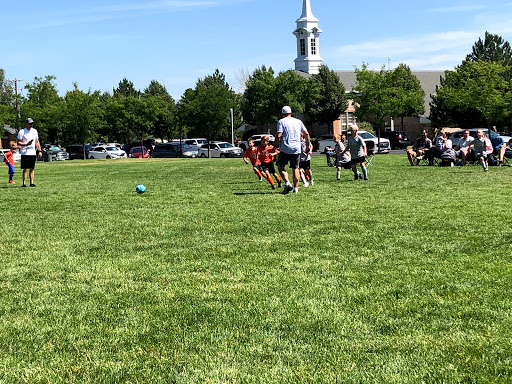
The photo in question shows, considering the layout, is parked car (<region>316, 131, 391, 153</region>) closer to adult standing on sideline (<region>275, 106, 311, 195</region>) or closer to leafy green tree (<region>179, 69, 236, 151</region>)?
leafy green tree (<region>179, 69, 236, 151</region>)

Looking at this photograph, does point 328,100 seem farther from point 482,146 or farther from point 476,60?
point 482,146

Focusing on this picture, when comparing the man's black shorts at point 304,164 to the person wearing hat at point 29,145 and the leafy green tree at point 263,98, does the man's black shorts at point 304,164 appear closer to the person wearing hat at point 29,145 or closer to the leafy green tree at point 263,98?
the person wearing hat at point 29,145

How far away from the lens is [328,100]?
7138 centimetres

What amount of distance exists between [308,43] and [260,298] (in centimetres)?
8667

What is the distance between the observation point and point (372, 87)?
49750 millimetres

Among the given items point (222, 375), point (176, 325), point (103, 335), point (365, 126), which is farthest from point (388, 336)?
point (365, 126)

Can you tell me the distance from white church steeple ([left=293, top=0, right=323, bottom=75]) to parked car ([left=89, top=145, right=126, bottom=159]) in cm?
3905

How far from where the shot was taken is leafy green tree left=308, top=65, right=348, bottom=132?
7106cm

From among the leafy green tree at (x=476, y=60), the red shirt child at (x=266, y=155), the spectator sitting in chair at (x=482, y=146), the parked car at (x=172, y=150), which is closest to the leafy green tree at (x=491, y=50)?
the leafy green tree at (x=476, y=60)

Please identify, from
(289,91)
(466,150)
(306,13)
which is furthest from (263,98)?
(466,150)

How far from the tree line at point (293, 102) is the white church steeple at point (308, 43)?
15.3 meters

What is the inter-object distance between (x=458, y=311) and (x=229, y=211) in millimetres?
6565

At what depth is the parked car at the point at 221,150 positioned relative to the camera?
5101 cm

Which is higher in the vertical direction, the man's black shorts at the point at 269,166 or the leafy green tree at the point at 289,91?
the leafy green tree at the point at 289,91
